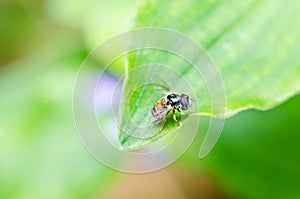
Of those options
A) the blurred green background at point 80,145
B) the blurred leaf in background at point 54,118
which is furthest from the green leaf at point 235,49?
the blurred leaf in background at point 54,118

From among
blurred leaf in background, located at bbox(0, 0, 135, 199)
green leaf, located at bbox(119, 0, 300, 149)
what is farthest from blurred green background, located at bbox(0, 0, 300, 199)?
green leaf, located at bbox(119, 0, 300, 149)

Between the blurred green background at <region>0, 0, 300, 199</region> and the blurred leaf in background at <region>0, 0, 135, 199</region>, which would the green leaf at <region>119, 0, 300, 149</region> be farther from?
the blurred leaf in background at <region>0, 0, 135, 199</region>

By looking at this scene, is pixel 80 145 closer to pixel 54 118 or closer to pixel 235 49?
pixel 54 118

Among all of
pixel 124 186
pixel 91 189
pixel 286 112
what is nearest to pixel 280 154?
pixel 286 112

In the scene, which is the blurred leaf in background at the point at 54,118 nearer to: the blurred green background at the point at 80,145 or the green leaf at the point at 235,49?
the blurred green background at the point at 80,145

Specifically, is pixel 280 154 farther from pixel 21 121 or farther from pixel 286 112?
pixel 21 121

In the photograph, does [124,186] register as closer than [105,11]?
No

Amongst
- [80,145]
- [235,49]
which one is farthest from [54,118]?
[235,49]
